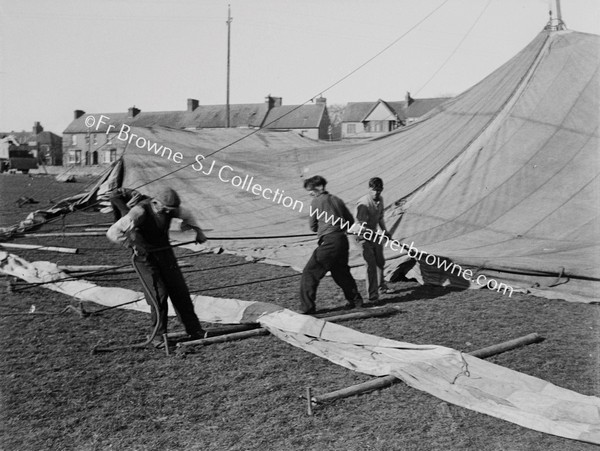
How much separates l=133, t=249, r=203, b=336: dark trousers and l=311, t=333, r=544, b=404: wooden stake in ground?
1.95 meters

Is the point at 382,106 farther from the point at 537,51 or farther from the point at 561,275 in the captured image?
the point at 561,275

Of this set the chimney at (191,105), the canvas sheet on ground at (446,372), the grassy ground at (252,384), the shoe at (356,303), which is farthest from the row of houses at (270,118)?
the canvas sheet on ground at (446,372)

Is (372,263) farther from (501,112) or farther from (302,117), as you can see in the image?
(302,117)

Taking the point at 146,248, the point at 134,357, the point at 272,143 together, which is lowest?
the point at 134,357

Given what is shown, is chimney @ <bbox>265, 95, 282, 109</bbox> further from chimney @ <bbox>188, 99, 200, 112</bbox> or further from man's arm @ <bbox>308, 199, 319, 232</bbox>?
man's arm @ <bbox>308, 199, 319, 232</bbox>

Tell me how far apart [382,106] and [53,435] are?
179ft

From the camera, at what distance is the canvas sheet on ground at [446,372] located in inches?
158

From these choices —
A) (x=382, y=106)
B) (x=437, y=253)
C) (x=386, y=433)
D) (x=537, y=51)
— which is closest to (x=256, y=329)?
(x=386, y=433)

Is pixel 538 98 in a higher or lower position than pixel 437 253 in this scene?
higher

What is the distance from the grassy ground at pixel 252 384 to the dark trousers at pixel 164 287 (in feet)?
1.15

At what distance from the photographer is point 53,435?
12.6 ft

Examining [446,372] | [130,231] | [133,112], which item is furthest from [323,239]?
[133,112]

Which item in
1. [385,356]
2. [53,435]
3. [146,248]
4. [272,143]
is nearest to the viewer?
[53,435]

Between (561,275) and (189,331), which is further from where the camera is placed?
(561,275)
